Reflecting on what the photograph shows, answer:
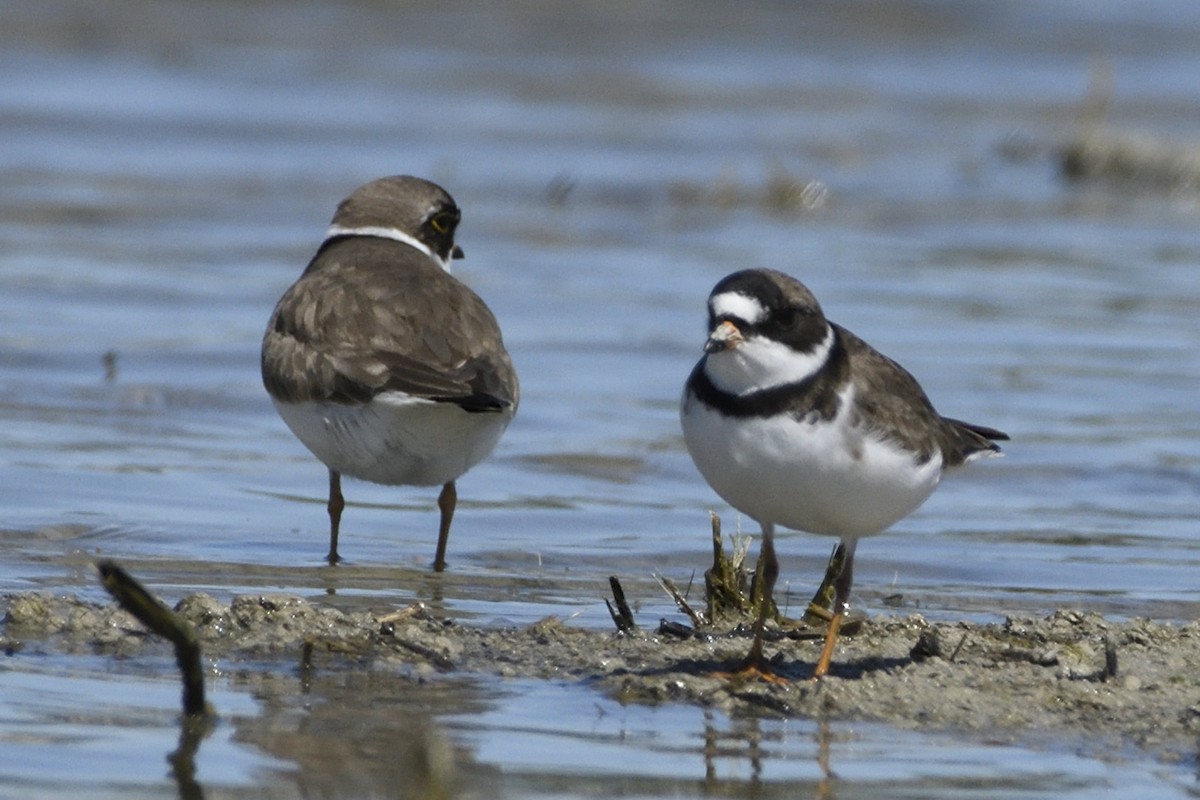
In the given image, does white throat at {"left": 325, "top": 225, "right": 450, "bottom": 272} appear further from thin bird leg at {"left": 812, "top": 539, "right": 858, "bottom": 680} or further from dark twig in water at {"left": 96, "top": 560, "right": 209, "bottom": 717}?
dark twig in water at {"left": 96, "top": 560, "right": 209, "bottom": 717}

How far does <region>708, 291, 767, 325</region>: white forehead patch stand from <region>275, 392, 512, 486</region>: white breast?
6.14 ft

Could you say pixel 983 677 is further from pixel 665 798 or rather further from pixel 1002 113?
pixel 1002 113

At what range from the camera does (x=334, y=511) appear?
271 inches

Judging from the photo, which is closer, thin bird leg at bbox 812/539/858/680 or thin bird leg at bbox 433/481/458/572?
thin bird leg at bbox 812/539/858/680

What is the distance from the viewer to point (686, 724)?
464 centimetres

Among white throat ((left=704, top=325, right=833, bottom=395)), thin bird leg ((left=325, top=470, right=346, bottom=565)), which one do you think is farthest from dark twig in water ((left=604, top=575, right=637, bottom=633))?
thin bird leg ((left=325, top=470, right=346, bottom=565))

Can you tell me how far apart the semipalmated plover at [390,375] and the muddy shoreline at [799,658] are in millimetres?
1160

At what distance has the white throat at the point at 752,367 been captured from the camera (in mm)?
4824

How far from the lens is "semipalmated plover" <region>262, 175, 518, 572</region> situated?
21.7 ft

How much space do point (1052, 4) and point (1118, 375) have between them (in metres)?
25.3

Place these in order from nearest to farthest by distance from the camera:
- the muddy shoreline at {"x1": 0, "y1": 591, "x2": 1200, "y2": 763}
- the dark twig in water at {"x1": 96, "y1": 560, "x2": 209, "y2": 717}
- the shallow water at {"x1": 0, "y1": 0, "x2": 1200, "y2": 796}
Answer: the dark twig in water at {"x1": 96, "y1": 560, "x2": 209, "y2": 717} → the muddy shoreline at {"x1": 0, "y1": 591, "x2": 1200, "y2": 763} → the shallow water at {"x1": 0, "y1": 0, "x2": 1200, "y2": 796}

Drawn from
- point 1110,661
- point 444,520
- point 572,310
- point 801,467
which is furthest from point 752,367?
point 572,310

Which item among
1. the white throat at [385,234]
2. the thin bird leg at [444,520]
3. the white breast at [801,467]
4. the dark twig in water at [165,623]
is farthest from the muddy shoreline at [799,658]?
the white throat at [385,234]

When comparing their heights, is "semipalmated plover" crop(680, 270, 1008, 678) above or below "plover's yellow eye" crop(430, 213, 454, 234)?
below
